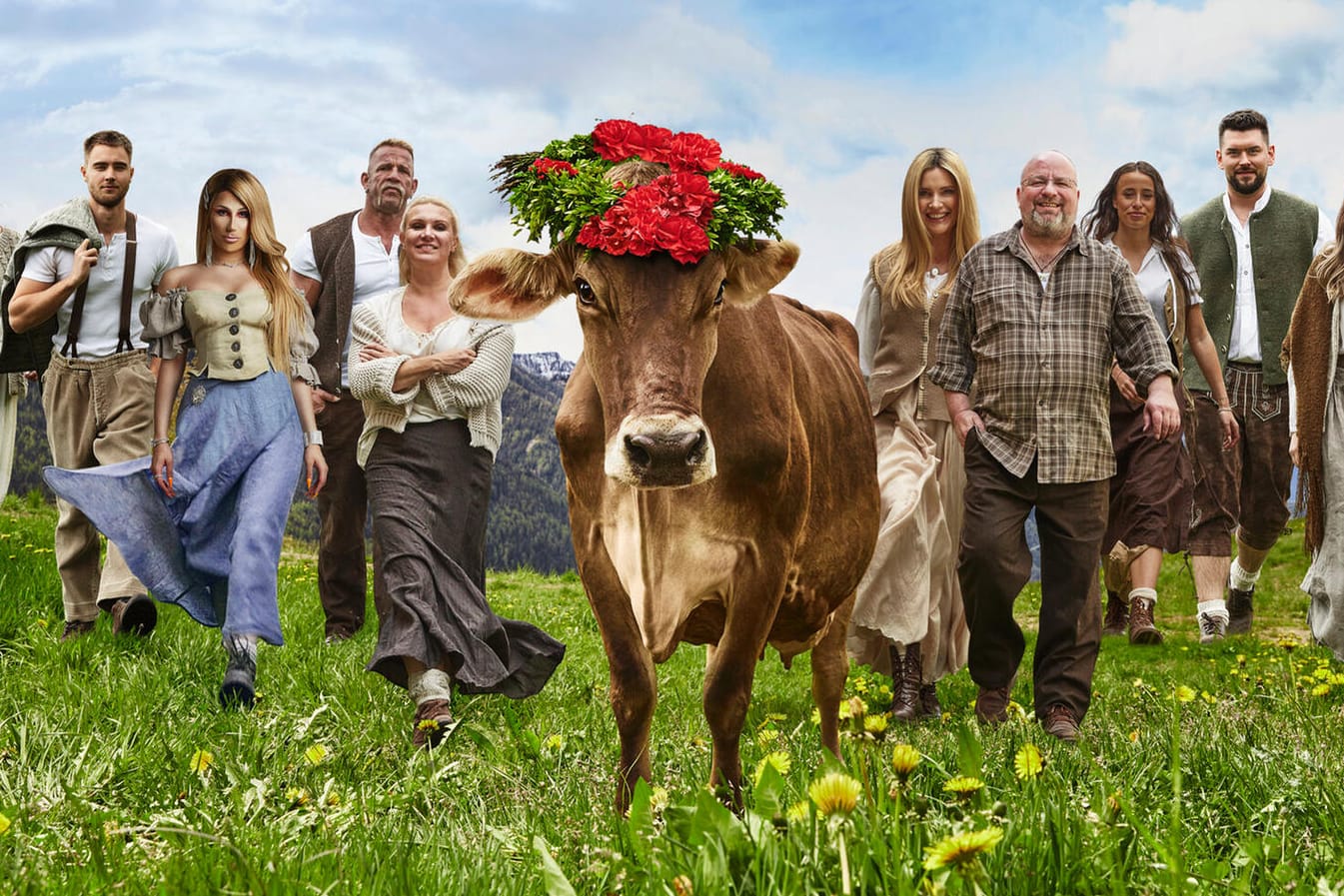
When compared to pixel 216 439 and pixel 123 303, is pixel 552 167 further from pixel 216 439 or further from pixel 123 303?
pixel 123 303

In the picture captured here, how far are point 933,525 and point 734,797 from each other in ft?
10.6

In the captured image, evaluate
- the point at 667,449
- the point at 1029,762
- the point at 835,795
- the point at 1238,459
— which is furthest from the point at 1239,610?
the point at 835,795

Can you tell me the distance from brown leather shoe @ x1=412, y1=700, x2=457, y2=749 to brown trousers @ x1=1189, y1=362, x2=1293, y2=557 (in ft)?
21.3

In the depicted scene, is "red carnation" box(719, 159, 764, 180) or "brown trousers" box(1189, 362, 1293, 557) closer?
"red carnation" box(719, 159, 764, 180)

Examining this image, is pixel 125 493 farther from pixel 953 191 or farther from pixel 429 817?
pixel 953 191

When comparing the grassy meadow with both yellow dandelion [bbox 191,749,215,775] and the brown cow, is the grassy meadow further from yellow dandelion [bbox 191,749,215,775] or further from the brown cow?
the brown cow

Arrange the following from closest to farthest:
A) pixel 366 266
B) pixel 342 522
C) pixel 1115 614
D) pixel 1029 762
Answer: pixel 1029 762 < pixel 366 266 < pixel 342 522 < pixel 1115 614

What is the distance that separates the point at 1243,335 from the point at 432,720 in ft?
24.0

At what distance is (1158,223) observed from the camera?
7828mm

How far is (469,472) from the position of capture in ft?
20.7

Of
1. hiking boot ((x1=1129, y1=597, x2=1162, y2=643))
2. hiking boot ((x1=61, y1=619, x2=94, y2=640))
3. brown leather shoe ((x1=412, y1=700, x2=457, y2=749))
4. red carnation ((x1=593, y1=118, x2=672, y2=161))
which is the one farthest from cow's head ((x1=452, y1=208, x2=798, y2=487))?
hiking boot ((x1=1129, y1=597, x2=1162, y2=643))

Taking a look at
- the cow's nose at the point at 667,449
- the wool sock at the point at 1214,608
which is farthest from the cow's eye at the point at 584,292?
the wool sock at the point at 1214,608

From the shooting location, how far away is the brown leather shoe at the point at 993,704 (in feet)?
20.8

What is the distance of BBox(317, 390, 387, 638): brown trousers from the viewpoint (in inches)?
340
